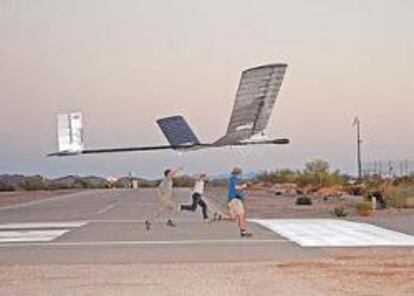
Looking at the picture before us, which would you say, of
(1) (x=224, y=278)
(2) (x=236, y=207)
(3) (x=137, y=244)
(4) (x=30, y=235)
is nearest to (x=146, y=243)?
(3) (x=137, y=244)

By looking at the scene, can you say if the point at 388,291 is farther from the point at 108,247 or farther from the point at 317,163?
the point at 317,163

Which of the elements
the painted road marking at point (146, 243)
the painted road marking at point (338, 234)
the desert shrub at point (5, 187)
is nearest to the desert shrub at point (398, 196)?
the painted road marking at point (338, 234)

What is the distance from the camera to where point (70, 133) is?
28.8m

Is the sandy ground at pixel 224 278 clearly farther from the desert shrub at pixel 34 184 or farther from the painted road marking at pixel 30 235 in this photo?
the desert shrub at pixel 34 184

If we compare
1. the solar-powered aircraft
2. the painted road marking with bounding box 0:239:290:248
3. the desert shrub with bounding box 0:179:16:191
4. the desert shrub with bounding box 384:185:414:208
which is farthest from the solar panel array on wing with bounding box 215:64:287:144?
the desert shrub with bounding box 0:179:16:191

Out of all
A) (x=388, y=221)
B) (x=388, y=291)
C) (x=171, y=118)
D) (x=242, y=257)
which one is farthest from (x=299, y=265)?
(x=388, y=221)

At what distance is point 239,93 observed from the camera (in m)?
28.0

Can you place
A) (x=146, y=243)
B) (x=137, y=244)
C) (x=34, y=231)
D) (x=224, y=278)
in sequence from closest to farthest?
(x=224, y=278) → (x=137, y=244) → (x=146, y=243) → (x=34, y=231)

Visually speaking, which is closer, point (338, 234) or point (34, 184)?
point (338, 234)

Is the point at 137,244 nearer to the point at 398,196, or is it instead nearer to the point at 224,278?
the point at 224,278

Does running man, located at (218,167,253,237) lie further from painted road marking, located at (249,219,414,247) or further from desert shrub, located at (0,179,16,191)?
desert shrub, located at (0,179,16,191)

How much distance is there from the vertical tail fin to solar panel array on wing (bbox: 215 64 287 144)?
4.13 metres

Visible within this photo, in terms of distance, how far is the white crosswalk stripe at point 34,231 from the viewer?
84.1ft

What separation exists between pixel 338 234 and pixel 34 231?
874cm
